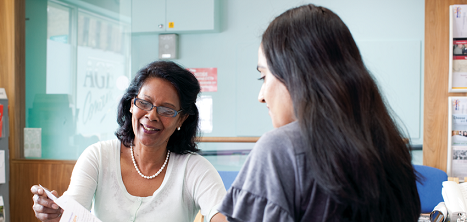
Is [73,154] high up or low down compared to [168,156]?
down

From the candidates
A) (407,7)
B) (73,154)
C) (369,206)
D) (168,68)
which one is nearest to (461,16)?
(407,7)

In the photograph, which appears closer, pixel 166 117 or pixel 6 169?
pixel 166 117

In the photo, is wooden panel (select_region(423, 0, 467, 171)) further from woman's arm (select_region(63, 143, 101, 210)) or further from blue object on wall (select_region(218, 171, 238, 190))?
woman's arm (select_region(63, 143, 101, 210))

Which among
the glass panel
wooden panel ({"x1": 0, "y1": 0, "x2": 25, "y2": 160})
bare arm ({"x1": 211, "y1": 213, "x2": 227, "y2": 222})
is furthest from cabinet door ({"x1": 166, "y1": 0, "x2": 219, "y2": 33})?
bare arm ({"x1": 211, "y1": 213, "x2": 227, "y2": 222})

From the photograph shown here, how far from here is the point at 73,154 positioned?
349 centimetres

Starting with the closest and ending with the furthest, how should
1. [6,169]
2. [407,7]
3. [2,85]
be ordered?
[6,169], [2,85], [407,7]

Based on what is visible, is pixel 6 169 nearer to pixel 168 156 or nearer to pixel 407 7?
pixel 168 156

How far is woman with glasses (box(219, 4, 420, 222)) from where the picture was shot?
0.60m

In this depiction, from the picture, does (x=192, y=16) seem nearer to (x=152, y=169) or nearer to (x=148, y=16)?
(x=148, y=16)

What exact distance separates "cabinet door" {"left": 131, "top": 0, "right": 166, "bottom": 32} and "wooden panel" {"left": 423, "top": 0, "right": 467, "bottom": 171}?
9.29ft

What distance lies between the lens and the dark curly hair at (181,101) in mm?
1564

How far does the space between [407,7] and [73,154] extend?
3.77 metres

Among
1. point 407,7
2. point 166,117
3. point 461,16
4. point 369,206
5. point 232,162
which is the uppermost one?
point 407,7

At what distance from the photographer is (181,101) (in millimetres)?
1597
